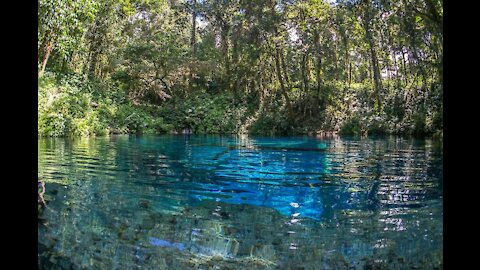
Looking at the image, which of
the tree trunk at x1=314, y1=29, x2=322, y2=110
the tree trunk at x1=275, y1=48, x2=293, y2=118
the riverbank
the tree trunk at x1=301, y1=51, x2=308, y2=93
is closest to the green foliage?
the riverbank

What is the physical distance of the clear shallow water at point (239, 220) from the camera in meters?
2.75

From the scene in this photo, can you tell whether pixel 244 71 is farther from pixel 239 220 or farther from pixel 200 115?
pixel 239 220

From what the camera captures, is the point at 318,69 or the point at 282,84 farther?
the point at 282,84

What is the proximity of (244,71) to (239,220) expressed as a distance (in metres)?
20.2

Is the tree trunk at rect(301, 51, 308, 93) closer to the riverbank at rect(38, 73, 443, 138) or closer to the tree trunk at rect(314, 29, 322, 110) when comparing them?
the tree trunk at rect(314, 29, 322, 110)

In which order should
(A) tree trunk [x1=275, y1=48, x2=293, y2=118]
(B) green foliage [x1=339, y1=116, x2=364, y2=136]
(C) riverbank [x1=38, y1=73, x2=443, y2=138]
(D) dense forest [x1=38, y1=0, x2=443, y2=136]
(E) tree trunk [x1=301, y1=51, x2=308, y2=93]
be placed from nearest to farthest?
1. (C) riverbank [x1=38, y1=73, x2=443, y2=138]
2. (D) dense forest [x1=38, y1=0, x2=443, y2=136]
3. (B) green foliage [x1=339, y1=116, x2=364, y2=136]
4. (E) tree trunk [x1=301, y1=51, x2=308, y2=93]
5. (A) tree trunk [x1=275, y1=48, x2=293, y2=118]

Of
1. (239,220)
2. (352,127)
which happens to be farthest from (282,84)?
(239,220)

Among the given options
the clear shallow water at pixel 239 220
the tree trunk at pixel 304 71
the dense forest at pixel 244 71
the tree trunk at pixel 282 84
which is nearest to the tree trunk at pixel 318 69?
the dense forest at pixel 244 71

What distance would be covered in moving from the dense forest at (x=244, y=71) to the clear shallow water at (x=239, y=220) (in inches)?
454

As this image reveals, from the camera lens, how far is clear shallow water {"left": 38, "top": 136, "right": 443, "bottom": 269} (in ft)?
9.02

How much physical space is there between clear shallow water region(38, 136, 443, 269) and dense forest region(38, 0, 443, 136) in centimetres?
1154

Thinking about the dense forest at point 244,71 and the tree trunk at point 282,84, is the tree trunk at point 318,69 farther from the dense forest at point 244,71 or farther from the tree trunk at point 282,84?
the tree trunk at point 282,84

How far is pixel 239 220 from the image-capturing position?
3.62 meters
